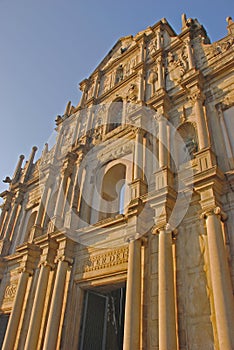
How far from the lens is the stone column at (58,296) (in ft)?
27.4

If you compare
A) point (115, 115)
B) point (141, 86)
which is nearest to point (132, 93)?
point (141, 86)

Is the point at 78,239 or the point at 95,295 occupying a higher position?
the point at 78,239

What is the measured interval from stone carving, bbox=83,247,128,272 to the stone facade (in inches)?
1.3

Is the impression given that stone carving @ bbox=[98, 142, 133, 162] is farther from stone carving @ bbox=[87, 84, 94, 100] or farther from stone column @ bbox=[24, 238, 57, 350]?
stone carving @ bbox=[87, 84, 94, 100]

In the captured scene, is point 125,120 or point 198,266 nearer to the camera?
point 198,266

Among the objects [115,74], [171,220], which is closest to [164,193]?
[171,220]

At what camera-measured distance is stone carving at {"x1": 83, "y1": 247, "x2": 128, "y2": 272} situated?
865 cm

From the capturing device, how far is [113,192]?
1180 centimetres

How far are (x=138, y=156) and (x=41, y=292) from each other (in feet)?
17.1

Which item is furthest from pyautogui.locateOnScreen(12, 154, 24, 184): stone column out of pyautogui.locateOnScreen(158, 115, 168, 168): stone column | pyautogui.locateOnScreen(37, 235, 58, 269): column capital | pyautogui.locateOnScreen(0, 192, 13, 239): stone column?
pyautogui.locateOnScreen(158, 115, 168, 168): stone column

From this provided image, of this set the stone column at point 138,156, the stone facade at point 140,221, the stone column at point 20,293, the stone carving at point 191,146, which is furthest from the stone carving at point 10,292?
the stone carving at point 191,146

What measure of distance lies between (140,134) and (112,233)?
363cm

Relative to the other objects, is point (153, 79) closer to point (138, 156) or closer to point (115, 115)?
point (115, 115)

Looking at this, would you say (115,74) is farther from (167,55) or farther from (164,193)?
(164,193)
